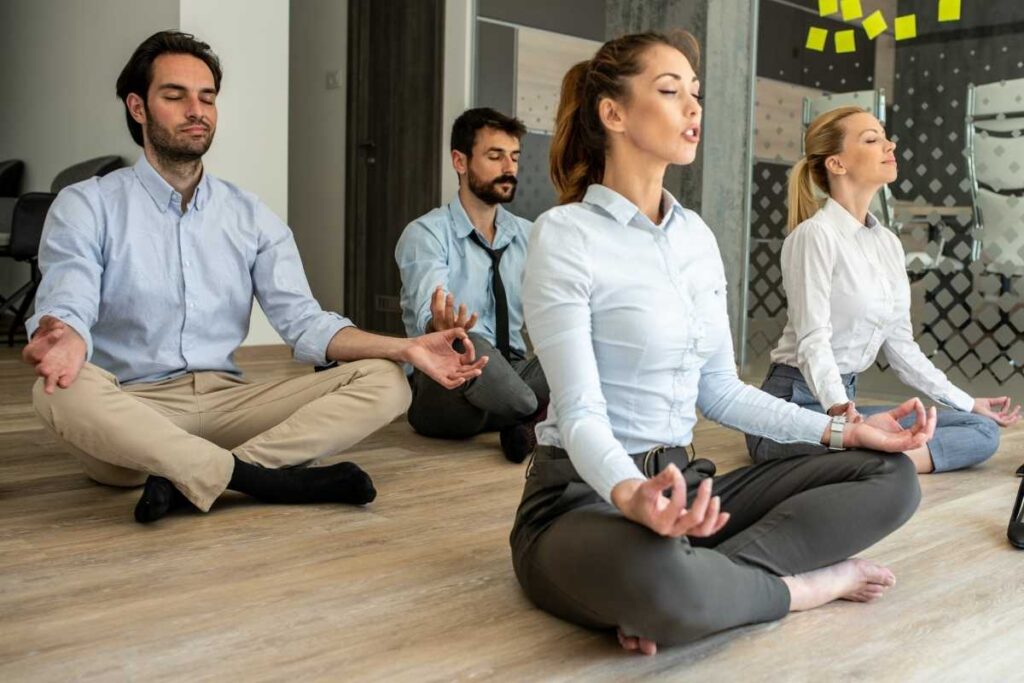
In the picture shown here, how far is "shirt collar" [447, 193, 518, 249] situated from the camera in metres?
3.31

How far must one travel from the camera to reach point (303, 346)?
8.32ft

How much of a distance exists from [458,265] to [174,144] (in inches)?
40.5

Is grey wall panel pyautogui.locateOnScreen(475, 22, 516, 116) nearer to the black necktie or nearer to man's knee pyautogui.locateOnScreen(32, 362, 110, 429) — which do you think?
the black necktie

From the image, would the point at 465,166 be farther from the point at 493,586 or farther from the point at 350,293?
the point at 350,293

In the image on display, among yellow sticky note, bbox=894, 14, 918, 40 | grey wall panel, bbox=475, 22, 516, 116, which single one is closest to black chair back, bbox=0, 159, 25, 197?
grey wall panel, bbox=475, 22, 516, 116

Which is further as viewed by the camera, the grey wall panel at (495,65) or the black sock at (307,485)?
the grey wall panel at (495,65)

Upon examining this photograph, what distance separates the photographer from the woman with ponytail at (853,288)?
275 cm

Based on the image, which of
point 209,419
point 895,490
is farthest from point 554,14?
point 895,490

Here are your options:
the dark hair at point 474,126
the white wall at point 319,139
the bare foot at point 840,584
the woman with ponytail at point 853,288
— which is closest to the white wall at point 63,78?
the white wall at point 319,139

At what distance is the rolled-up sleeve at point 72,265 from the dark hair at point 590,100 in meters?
1.07

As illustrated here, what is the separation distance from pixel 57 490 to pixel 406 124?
4030 mm

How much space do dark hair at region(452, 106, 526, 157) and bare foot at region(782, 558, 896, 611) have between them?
6.62 feet

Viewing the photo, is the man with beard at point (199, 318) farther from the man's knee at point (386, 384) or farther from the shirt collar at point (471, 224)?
the shirt collar at point (471, 224)

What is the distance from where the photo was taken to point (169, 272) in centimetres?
249
